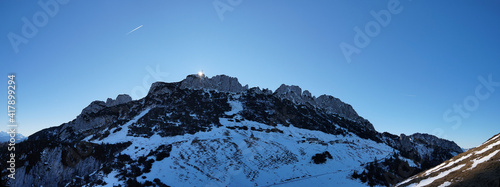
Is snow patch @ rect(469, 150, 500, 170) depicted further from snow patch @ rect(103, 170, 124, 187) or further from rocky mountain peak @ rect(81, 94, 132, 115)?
rocky mountain peak @ rect(81, 94, 132, 115)

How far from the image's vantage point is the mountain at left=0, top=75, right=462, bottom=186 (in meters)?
64.8

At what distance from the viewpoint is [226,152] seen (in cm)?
7881

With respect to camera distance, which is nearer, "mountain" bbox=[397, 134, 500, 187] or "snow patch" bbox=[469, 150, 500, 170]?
"mountain" bbox=[397, 134, 500, 187]

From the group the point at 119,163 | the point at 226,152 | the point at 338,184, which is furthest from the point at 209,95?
the point at 338,184

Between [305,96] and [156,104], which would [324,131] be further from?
[156,104]

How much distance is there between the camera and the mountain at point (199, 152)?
64.8 metres

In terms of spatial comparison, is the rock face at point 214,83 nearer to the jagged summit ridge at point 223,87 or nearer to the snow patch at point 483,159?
the jagged summit ridge at point 223,87

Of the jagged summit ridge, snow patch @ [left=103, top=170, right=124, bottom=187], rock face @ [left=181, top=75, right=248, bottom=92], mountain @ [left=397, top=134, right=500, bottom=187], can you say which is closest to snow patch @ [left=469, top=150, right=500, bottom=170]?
mountain @ [left=397, top=134, right=500, bottom=187]

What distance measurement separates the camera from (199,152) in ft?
249

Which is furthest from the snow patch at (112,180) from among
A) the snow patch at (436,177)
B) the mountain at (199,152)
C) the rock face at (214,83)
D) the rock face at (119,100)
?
the rock face at (119,100)

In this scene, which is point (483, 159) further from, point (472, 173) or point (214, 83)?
point (214, 83)

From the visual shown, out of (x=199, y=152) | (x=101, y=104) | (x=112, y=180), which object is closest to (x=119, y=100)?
(x=101, y=104)

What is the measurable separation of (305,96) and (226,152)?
417ft

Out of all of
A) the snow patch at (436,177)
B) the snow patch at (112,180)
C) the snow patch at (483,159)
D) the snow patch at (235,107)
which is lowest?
the snow patch at (436,177)
